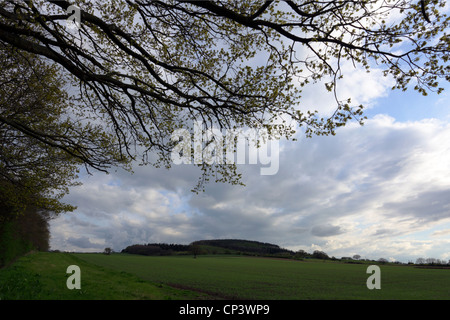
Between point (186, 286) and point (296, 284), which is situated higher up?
point (186, 286)

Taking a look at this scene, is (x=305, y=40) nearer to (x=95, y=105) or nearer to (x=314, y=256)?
(x=95, y=105)

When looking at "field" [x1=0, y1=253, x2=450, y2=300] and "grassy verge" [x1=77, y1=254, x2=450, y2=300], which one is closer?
"field" [x1=0, y1=253, x2=450, y2=300]

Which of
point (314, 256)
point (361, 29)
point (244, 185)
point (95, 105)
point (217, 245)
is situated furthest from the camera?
point (217, 245)

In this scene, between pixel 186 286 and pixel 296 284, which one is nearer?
pixel 186 286

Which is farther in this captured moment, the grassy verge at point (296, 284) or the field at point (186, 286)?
the grassy verge at point (296, 284)

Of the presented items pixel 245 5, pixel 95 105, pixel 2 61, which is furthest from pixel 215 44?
pixel 2 61

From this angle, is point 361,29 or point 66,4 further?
point 66,4

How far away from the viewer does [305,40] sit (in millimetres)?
8938

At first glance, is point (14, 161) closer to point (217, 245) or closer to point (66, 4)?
point (66, 4)
